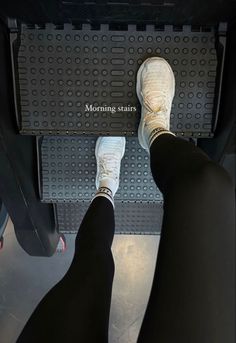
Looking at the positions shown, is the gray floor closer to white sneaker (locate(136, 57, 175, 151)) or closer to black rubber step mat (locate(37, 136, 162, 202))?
black rubber step mat (locate(37, 136, 162, 202))

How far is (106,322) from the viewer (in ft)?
2.06

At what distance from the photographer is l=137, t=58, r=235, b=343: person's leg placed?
51 cm

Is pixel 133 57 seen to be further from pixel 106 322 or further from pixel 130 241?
pixel 130 241

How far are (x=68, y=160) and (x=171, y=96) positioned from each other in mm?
413

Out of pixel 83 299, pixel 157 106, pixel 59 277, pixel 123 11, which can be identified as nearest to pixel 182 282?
pixel 83 299

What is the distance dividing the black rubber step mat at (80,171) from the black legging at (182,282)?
20.9 inches

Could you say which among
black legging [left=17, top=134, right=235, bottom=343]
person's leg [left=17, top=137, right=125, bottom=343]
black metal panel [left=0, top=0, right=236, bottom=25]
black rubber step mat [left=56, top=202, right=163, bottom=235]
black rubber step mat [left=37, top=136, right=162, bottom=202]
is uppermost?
black metal panel [left=0, top=0, right=236, bottom=25]

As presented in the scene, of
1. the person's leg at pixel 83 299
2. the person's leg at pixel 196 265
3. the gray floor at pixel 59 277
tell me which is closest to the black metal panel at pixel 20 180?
the gray floor at pixel 59 277

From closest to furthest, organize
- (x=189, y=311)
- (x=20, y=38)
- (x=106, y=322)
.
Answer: (x=189, y=311) < (x=106, y=322) < (x=20, y=38)

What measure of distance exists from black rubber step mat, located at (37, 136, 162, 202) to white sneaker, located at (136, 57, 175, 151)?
0.77 feet

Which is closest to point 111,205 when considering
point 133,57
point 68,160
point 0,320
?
point 68,160

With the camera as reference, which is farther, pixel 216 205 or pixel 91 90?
pixel 91 90

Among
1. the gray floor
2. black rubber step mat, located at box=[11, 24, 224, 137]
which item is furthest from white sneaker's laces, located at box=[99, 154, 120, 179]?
the gray floor

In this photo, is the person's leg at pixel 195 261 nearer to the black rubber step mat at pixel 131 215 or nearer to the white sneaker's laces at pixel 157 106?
the white sneaker's laces at pixel 157 106
